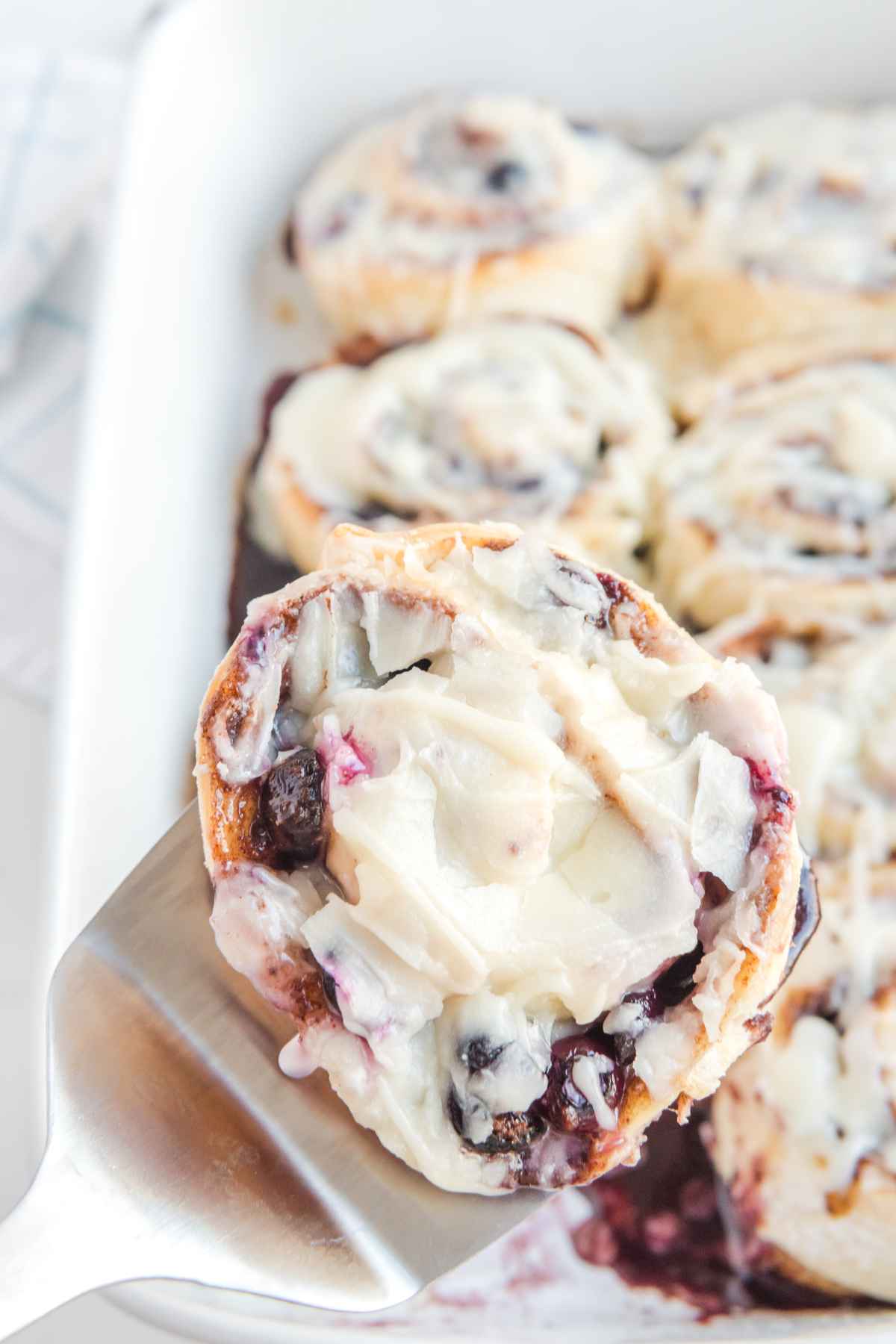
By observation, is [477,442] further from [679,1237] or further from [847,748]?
[679,1237]

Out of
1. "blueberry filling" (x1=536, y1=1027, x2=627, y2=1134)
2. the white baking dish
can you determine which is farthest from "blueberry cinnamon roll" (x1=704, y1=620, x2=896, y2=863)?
"blueberry filling" (x1=536, y1=1027, x2=627, y2=1134)

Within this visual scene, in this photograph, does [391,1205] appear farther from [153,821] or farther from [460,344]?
[460,344]

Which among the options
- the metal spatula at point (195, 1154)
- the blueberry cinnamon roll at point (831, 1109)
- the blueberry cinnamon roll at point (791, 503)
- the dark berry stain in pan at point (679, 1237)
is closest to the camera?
the metal spatula at point (195, 1154)

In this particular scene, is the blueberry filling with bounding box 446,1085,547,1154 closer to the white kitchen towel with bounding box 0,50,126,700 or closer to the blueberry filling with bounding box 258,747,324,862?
the blueberry filling with bounding box 258,747,324,862

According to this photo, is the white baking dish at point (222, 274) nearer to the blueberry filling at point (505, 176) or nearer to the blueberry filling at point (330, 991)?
the blueberry filling at point (505, 176)

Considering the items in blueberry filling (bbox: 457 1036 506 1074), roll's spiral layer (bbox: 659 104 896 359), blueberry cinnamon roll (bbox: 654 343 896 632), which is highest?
blueberry filling (bbox: 457 1036 506 1074)

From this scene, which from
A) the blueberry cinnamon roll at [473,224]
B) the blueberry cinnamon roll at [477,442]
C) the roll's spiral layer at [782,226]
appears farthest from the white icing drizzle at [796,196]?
the blueberry cinnamon roll at [477,442]

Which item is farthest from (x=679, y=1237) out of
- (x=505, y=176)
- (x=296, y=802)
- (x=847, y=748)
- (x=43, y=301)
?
(x=43, y=301)
